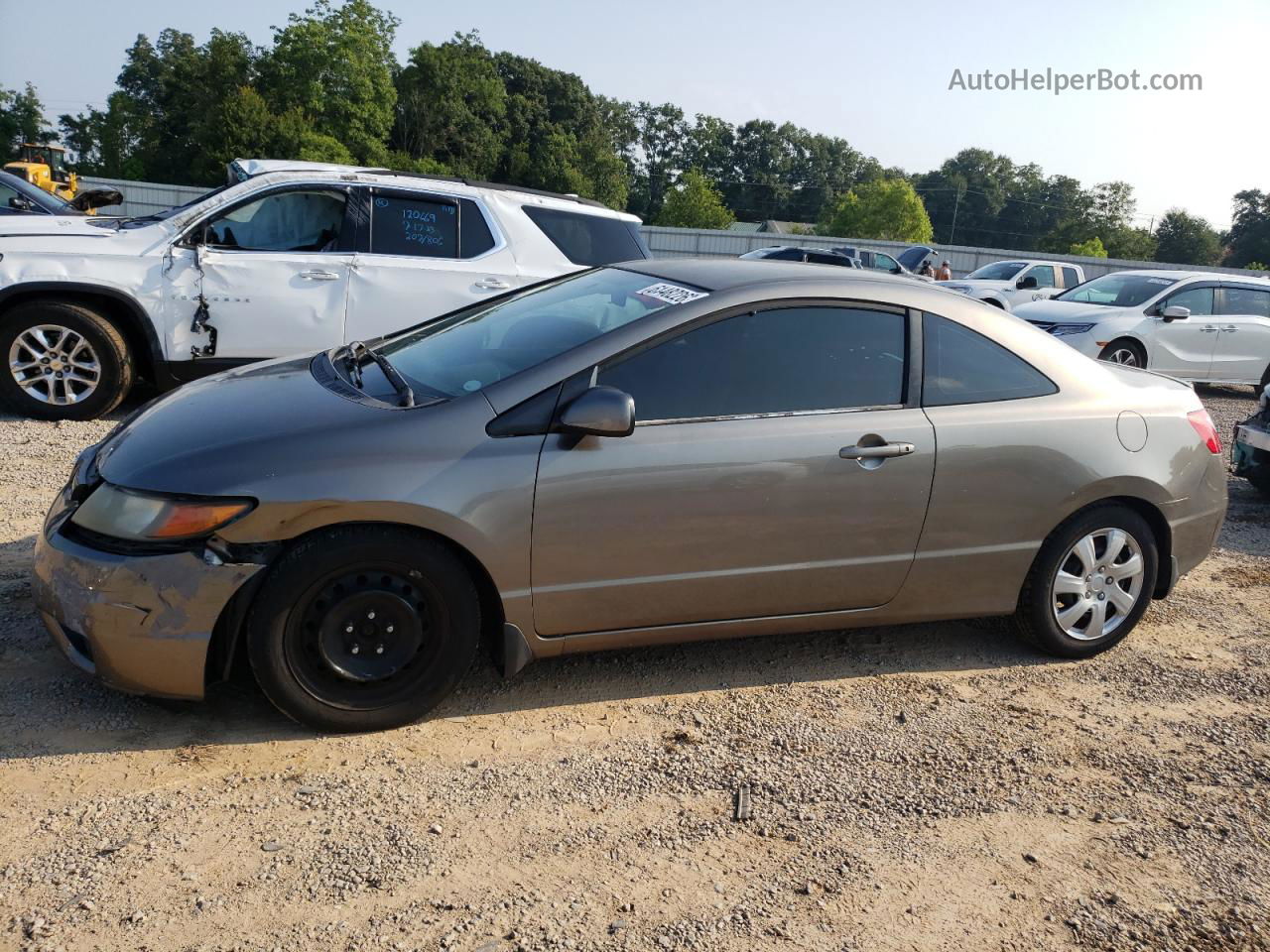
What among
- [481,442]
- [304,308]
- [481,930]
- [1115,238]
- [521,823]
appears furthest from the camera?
[1115,238]

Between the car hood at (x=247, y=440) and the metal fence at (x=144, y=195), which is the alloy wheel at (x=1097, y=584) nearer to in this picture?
the car hood at (x=247, y=440)

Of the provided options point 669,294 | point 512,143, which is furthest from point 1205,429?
point 512,143

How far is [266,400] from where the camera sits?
3.57 metres

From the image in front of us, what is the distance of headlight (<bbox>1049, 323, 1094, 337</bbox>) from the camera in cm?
1247

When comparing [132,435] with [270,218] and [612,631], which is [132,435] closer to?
[612,631]

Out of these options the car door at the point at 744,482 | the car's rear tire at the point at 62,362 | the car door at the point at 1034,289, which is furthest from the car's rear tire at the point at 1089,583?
the car door at the point at 1034,289

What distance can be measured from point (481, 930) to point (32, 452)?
206 inches

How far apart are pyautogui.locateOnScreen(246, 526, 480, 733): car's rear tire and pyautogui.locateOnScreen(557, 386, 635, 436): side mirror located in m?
0.58

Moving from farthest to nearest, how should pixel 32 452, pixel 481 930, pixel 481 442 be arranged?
pixel 32 452 < pixel 481 442 < pixel 481 930

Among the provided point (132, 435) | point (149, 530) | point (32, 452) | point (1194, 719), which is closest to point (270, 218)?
point (32, 452)

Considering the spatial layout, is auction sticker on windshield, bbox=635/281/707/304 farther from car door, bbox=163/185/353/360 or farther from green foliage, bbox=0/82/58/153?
green foliage, bbox=0/82/58/153

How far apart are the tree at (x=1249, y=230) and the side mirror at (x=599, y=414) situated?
8769 cm

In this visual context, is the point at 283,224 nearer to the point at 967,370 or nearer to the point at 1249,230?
the point at 967,370

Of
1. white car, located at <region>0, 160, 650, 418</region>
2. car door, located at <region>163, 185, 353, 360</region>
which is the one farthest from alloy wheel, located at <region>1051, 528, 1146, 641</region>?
car door, located at <region>163, 185, 353, 360</region>
